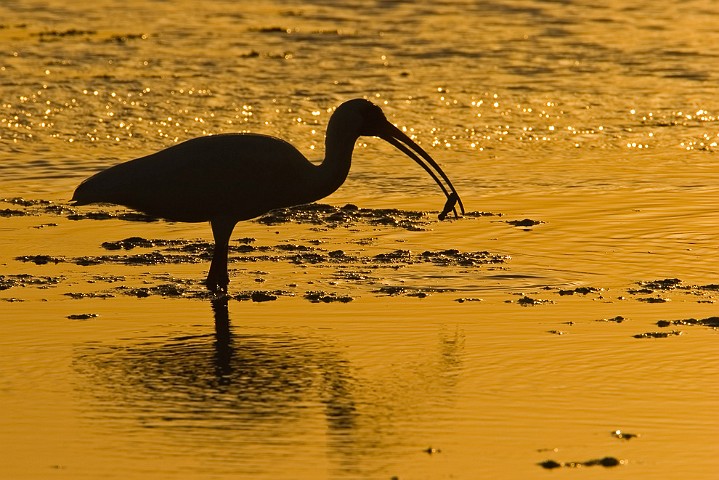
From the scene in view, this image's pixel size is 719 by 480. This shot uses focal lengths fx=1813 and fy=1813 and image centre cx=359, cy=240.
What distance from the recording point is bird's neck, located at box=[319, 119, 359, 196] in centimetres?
1245

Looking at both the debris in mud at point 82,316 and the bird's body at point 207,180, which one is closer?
the debris in mud at point 82,316

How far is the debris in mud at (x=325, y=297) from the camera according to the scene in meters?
11.3

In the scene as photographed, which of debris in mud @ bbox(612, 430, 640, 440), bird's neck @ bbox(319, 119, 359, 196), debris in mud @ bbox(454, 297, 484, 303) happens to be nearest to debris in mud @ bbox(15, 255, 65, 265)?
bird's neck @ bbox(319, 119, 359, 196)

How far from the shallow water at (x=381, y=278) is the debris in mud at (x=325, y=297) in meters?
0.03

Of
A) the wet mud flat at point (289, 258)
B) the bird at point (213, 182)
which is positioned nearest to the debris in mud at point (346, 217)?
the wet mud flat at point (289, 258)

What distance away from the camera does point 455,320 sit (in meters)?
10.8

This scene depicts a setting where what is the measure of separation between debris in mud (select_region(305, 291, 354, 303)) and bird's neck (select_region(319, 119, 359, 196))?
121 centimetres

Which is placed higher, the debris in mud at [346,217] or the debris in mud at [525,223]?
the debris in mud at [346,217]

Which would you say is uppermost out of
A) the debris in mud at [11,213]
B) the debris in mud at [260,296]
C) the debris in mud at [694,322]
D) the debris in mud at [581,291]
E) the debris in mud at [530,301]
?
the debris in mud at [11,213]

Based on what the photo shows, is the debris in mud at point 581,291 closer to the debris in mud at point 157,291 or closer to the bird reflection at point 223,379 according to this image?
the bird reflection at point 223,379

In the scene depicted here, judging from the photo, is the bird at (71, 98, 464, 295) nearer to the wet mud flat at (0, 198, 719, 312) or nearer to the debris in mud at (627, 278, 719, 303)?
the wet mud flat at (0, 198, 719, 312)

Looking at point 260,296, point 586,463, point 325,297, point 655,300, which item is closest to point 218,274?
point 260,296

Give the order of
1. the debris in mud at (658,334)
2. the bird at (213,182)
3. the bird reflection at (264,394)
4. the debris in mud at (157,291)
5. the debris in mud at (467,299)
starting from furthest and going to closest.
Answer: the bird at (213,182), the debris in mud at (157,291), the debris in mud at (467,299), the debris in mud at (658,334), the bird reflection at (264,394)

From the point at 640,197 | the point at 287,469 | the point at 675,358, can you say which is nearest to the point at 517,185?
the point at 640,197
